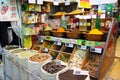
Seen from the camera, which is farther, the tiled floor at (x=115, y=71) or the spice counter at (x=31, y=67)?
the tiled floor at (x=115, y=71)

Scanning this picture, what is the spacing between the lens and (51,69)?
98.5 inches

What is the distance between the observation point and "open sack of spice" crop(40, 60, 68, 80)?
2369mm

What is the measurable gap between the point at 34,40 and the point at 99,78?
2.15m

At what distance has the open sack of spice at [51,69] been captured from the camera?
237 centimetres

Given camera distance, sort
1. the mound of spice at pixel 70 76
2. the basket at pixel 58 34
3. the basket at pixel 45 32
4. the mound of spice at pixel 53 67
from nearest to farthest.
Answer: the mound of spice at pixel 70 76, the mound of spice at pixel 53 67, the basket at pixel 58 34, the basket at pixel 45 32

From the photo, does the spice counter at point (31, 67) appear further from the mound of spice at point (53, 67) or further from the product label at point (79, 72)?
the product label at point (79, 72)

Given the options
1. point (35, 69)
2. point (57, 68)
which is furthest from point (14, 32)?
point (57, 68)

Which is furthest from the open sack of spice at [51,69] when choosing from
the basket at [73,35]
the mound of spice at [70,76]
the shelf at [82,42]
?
the basket at [73,35]

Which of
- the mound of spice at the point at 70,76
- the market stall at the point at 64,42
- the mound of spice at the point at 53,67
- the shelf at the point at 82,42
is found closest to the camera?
the mound of spice at the point at 70,76

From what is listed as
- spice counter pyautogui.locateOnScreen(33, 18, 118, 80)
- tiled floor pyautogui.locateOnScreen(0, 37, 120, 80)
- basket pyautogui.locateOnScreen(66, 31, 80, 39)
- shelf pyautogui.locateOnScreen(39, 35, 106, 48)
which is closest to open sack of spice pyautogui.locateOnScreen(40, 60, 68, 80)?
spice counter pyautogui.locateOnScreen(33, 18, 118, 80)

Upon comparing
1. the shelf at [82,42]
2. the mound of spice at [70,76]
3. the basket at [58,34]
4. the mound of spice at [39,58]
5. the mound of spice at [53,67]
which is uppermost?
the basket at [58,34]

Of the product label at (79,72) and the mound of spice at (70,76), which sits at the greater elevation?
the product label at (79,72)

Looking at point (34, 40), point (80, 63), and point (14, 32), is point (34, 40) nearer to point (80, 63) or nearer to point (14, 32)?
point (14, 32)

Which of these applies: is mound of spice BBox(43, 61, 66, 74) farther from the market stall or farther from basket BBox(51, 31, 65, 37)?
basket BBox(51, 31, 65, 37)
